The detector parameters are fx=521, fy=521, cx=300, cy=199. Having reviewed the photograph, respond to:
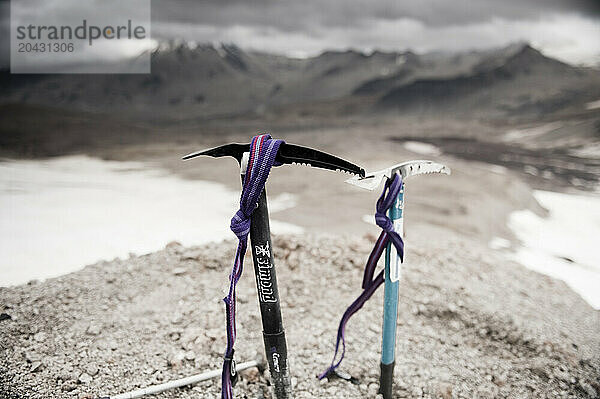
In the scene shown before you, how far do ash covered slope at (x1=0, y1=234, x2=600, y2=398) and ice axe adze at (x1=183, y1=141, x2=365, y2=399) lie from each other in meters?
0.23

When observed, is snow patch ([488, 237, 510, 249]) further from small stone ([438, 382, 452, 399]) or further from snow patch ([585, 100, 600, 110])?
snow patch ([585, 100, 600, 110])

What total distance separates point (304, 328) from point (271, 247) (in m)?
0.71

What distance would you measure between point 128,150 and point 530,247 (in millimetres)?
4023

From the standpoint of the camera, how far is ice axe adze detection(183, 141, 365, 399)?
110 centimetres

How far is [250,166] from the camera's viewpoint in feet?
3.52

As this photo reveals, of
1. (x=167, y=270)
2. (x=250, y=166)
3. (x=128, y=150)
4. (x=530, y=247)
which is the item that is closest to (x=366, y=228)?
(x=530, y=247)

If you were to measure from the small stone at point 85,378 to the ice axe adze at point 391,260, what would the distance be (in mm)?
814

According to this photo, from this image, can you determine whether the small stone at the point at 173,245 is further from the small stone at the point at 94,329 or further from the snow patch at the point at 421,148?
the snow patch at the point at 421,148

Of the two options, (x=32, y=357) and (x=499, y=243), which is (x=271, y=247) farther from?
(x=499, y=243)

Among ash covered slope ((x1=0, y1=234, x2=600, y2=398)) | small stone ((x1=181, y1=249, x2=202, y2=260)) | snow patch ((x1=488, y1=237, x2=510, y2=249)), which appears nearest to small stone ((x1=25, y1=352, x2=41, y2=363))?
ash covered slope ((x1=0, y1=234, x2=600, y2=398))

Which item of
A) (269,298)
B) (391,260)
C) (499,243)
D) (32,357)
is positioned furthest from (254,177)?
(499,243)

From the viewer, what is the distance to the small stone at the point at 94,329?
1680mm

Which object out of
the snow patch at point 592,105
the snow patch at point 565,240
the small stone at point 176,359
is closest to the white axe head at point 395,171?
the small stone at point 176,359

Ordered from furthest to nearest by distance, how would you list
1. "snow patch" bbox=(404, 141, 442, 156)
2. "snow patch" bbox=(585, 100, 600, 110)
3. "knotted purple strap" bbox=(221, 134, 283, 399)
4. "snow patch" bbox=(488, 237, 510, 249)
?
"snow patch" bbox=(585, 100, 600, 110), "snow patch" bbox=(404, 141, 442, 156), "snow patch" bbox=(488, 237, 510, 249), "knotted purple strap" bbox=(221, 134, 283, 399)
